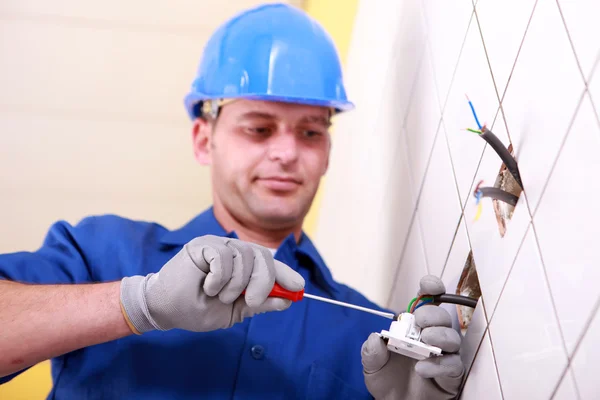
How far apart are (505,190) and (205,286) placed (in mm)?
505

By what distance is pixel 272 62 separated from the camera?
5.21 feet

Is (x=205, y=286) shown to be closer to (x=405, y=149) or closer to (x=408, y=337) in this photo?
(x=408, y=337)

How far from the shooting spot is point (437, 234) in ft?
4.57

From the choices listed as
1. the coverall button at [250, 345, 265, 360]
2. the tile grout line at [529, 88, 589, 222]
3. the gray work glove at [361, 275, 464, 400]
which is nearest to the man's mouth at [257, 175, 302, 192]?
the coverall button at [250, 345, 265, 360]

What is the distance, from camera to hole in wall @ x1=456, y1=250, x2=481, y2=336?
120 centimetres

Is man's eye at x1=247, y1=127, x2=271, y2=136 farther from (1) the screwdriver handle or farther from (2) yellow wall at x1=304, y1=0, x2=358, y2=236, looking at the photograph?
(2) yellow wall at x1=304, y1=0, x2=358, y2=236

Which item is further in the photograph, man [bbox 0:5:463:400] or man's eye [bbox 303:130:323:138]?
man's eye [bbox 303:130:323:138]

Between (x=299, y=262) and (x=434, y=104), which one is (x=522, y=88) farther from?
(x=299, y=262)

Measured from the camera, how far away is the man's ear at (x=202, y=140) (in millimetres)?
1812

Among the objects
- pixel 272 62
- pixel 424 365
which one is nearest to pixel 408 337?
pixel 424 365

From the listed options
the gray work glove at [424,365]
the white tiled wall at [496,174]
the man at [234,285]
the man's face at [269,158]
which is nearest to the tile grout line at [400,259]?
the white tiled wall at [496,174]

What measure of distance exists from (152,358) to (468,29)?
898mm

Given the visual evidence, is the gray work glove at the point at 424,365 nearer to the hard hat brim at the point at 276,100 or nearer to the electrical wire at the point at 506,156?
the electrical wire at the point at 506,156

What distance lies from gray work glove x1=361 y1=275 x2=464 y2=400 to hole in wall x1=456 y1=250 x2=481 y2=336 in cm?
4
